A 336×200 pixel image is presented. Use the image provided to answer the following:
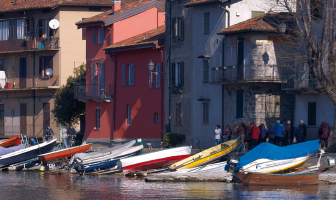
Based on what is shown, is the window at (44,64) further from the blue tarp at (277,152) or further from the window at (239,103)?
the blue tarp at (277,152)

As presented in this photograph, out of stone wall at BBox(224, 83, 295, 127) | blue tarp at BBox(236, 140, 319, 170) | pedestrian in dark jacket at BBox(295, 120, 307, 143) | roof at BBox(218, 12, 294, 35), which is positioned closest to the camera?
blue tarp at BBox(236, 140, 319, 170)

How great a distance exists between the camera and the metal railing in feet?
161

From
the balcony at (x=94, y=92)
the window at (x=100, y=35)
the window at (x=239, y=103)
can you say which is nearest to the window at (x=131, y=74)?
the balcony at (x=94, y=92)

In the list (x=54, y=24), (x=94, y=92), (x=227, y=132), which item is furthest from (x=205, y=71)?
(x=54, y=24)

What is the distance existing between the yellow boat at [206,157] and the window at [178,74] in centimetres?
1005

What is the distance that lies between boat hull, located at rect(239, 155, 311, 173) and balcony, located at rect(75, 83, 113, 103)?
71.5 ft

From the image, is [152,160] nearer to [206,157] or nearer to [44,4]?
[206,157]

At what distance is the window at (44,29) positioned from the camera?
57.2 meters

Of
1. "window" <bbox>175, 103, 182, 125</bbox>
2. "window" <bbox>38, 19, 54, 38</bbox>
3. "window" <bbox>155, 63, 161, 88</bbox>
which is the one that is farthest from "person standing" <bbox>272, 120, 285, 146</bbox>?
"window" <bbox>38, 19, 54, 38</bbox>

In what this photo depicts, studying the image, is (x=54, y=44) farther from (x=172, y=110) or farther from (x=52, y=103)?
(x=172, y=110)

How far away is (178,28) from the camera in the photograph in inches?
1726

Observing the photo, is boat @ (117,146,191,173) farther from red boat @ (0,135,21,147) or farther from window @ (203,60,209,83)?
red boat @ (0,135,21,147)

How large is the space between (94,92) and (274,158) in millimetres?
23307

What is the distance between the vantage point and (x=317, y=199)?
79.0 ft
